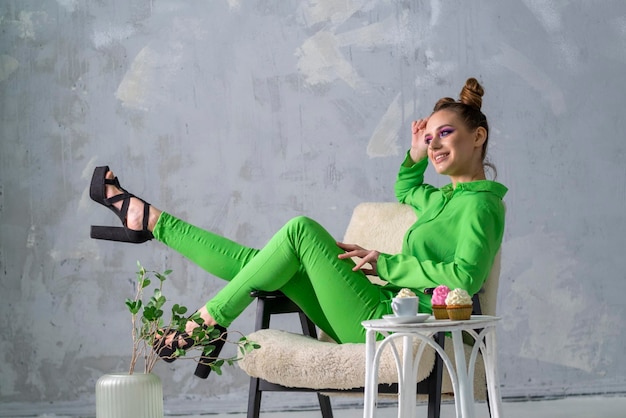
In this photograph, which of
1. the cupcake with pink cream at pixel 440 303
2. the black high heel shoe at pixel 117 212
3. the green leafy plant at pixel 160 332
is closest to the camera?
the cupcake with pink cream at pixel 440 303

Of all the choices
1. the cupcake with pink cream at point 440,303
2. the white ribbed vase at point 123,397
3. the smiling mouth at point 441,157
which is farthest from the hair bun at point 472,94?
the white ribbed vase at point 123,397

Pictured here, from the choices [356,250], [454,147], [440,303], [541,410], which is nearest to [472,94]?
[454,147]

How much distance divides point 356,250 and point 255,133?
1.58m

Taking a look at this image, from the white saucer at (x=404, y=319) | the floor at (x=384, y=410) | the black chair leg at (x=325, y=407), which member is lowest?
the floor at (x=384, y=410)

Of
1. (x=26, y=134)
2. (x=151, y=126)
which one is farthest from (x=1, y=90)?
(x=151, y=126)

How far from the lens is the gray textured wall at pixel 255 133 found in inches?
150

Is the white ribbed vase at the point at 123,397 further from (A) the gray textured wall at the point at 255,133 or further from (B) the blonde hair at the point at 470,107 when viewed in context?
(A) the gray textured wall at the point at 255,133

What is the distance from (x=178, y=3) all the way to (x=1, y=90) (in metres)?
0.89

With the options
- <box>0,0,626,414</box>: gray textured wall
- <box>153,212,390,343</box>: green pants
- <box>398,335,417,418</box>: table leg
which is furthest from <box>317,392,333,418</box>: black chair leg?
<box>0,0,626,414</box>: gray textured wall

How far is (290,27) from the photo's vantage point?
3.88 m

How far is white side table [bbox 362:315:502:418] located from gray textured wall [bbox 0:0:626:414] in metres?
1.80

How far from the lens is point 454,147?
2596mm

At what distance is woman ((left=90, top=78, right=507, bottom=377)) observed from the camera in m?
2.34

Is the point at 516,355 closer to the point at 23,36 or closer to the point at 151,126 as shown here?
the point at 151,126
